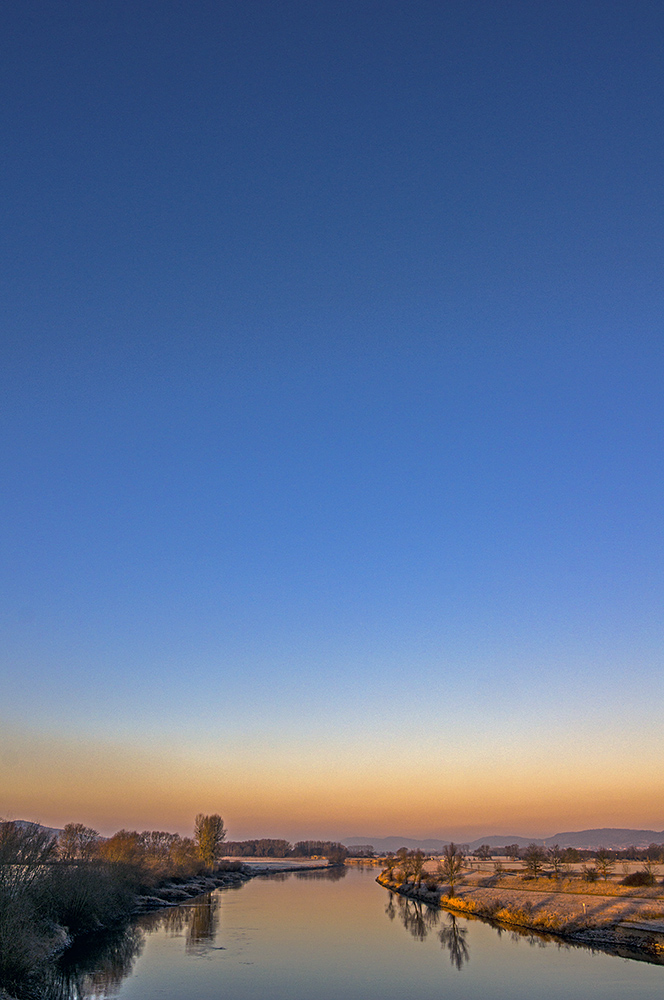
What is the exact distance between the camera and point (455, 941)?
45.6 metres

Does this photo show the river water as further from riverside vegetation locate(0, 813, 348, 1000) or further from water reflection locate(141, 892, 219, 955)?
riverside vegetation locate(0, 813, 348, 1000)

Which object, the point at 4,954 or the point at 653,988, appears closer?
the point at 4,954

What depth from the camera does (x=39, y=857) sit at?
32.3 metres

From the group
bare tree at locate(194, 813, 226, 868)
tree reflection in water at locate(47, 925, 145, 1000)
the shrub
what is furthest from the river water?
bare tree at locate(194, 813, 226, 868)

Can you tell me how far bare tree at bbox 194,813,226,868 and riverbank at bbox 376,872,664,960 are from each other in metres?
64.1

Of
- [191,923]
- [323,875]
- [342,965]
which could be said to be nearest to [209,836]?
[323,875]

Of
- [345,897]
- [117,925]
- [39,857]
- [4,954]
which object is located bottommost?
[345,897]

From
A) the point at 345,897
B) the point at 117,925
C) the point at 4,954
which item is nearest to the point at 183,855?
the point at 345,897

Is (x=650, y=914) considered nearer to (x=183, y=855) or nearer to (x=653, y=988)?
(x=653, y=988)

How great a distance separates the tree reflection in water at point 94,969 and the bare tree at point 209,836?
93.5 meters

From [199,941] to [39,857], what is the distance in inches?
721

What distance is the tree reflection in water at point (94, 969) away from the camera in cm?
2873

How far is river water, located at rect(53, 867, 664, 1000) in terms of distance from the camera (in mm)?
29438

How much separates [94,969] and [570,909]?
37.3 m
